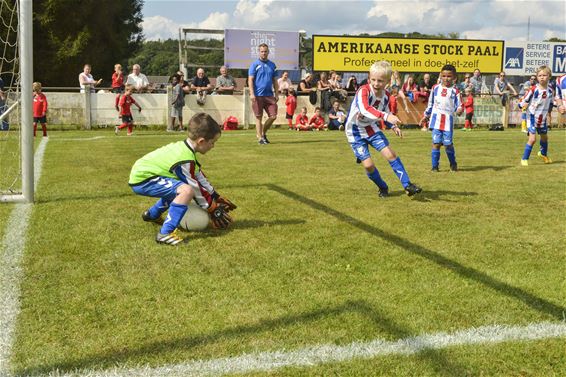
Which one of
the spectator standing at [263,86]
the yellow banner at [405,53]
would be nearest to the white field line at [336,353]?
the spectator standing at [263,86]

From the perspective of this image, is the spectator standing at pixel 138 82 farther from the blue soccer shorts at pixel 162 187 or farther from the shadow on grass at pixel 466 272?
the blue soccer shorts at pixel 162 187

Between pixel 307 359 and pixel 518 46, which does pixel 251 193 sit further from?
pixel 518 46

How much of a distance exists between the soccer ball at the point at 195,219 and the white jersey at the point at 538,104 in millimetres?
7872

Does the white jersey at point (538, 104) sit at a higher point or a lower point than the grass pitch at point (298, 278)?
higher

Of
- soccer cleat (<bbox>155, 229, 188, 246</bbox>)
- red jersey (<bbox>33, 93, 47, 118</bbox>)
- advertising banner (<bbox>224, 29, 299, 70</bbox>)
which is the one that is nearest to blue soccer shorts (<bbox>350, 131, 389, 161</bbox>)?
soccer cleat (<bbox>155, 229, 188, 246</bbox>)

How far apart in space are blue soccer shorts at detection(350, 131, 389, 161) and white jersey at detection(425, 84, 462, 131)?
2.65 m

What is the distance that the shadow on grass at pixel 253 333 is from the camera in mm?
2738

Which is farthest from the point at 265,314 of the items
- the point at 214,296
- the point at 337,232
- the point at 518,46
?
the point at 518,46

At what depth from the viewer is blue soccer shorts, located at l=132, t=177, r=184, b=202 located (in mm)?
5184

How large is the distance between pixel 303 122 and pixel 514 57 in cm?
1859

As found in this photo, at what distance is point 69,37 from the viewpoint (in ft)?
105

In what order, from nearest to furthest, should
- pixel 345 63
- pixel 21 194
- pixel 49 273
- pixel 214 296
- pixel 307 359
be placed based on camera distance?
pixel 307 359
pixel 214 296
pixel 49 273
pixel 21 194
pixel 345 63

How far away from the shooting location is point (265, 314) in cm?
338

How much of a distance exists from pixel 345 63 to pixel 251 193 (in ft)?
73.4
